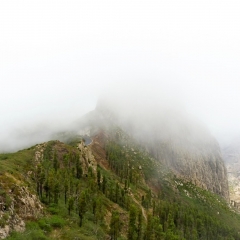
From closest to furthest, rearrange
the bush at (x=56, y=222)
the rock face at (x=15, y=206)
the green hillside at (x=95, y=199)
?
1. the rock face at (x=15, y=206)
2. the green hillside at (x=95, y=199)
3. the bush at (x=56, y=222)

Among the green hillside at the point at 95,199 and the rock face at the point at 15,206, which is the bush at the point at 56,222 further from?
the rock face at the point at 15,206

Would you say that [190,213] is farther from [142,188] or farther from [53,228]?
[53,228]

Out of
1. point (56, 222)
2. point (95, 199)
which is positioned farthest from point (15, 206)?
point (95, 199)

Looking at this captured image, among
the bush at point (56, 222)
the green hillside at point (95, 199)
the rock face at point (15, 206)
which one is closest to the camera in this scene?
the rock face at point (15, 206)

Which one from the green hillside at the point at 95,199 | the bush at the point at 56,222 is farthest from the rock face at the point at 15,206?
the bush at the point at 56,222

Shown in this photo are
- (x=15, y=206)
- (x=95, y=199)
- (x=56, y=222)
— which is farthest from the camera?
(x=95, y=199)

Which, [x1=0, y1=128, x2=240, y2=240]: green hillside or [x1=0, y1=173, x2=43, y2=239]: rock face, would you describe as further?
[x1=0, y1=128, x2=240, y2=240]: green hillside

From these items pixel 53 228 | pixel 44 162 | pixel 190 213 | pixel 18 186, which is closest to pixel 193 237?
pixel 190 213

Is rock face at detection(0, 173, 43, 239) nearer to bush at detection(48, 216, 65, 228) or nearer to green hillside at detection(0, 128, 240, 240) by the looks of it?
green hillside at detection(0, 128, 240, 240)

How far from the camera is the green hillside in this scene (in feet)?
169

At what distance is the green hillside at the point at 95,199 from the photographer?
5159 centimetres

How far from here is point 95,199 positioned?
77562mm

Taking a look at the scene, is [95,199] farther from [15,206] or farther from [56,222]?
[15,206]

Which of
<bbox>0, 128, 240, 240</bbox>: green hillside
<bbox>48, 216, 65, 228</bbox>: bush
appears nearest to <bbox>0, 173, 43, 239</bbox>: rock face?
<bbox>0, 128, 240, 240</bbox>: green hillside
